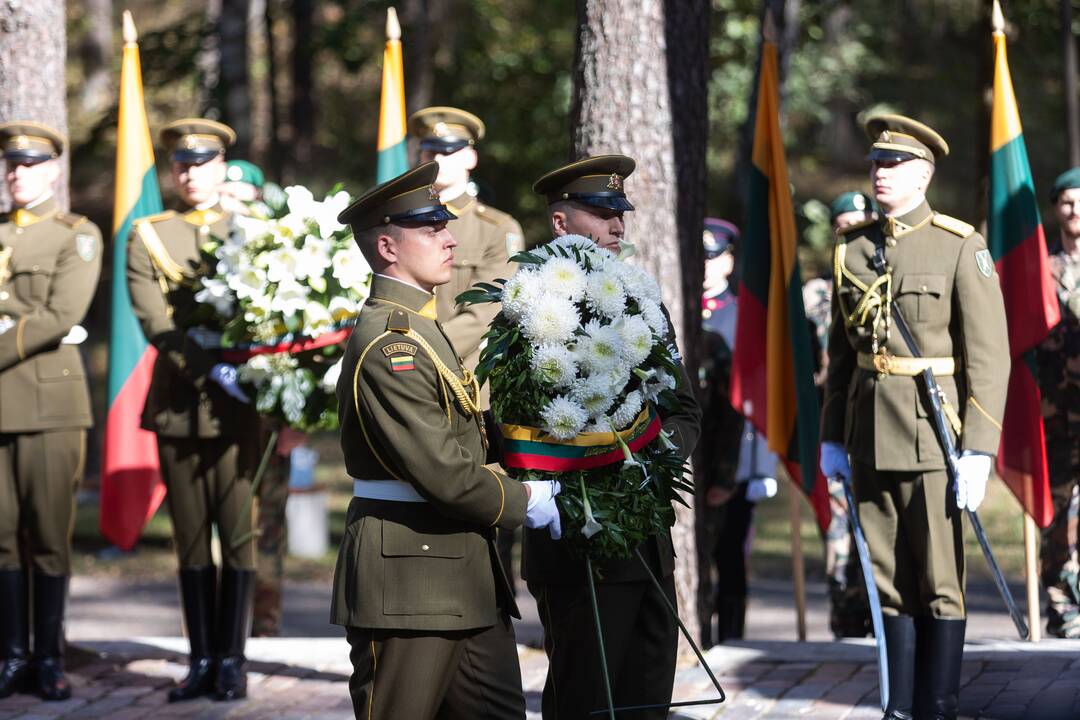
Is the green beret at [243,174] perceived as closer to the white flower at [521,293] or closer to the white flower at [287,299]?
the white flower at [287,299]

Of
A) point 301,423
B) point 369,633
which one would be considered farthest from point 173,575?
point 369,633

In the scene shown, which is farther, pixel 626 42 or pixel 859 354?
pixel 626 42

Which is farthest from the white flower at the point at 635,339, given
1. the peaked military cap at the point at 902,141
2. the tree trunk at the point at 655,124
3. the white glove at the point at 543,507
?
the tree trunk at the point at 655,124

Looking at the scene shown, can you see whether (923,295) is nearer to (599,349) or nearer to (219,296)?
(599,349)

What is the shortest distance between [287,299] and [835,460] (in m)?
2.20

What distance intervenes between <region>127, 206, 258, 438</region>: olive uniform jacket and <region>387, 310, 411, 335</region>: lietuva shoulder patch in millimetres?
2447

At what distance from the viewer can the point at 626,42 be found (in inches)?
257

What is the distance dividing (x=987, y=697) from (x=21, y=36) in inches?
211

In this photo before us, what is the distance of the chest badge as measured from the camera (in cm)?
630

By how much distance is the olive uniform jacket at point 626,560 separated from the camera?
4.23 meters

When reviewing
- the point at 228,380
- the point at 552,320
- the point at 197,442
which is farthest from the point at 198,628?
the point at 552,320

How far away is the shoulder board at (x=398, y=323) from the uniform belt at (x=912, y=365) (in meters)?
2.10

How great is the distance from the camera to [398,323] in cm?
376

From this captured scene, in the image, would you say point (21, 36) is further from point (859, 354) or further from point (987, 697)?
point (987, 697)
